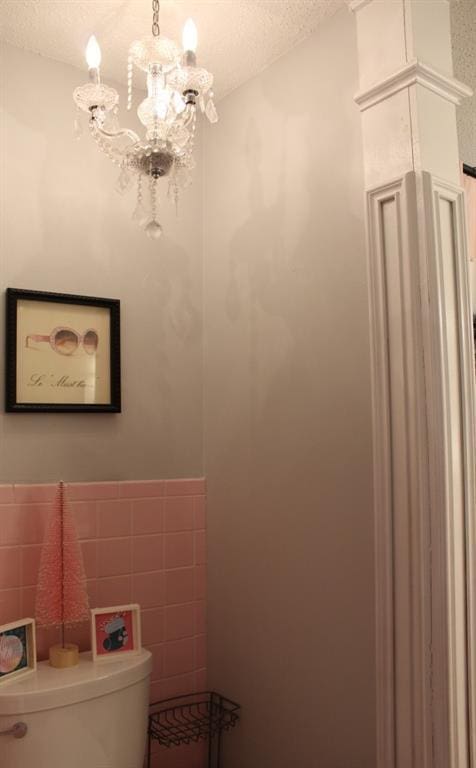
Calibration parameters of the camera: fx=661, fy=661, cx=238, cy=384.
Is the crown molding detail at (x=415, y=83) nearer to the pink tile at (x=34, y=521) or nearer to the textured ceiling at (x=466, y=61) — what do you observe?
the textured ceiling at (x=466, y=61)

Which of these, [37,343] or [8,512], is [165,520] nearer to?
[8,512]

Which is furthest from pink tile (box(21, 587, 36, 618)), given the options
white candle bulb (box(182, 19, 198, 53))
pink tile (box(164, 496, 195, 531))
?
white candle bulb (box(182, 19, 198, 53))

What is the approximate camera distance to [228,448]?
2152mm

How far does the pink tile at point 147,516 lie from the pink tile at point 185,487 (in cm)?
5

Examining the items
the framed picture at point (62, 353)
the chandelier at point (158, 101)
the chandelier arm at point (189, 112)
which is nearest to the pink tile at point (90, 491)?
the framed picture at point (62, 353)

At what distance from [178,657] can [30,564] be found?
1.95ft

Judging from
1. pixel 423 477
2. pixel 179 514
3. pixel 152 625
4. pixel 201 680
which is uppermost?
pixel 423 477

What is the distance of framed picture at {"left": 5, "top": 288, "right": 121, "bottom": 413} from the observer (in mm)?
1914

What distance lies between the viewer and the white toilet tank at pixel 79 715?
157 centimetres

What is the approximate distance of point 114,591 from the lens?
2.02 m

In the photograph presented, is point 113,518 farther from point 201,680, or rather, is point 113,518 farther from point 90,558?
point 201,680

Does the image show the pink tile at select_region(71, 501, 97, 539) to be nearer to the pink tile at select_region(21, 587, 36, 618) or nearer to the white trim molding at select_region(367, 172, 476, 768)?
the pink tile at select_region(21, 587, 36, 618)

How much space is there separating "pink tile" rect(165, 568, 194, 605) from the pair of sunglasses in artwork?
2.51ft

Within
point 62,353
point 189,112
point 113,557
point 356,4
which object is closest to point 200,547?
point 113,557
